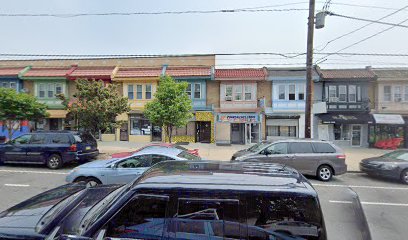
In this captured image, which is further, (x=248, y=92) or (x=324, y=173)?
(x=248, y=92)

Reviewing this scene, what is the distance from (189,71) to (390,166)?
16696 millimetres

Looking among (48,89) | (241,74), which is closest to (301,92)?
(241,74)

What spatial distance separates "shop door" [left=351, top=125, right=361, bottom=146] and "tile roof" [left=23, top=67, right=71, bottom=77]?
26.8m

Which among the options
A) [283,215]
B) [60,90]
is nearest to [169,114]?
[283,215]

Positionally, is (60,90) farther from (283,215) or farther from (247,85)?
(283,215)

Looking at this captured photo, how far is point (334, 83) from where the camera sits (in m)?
22.3

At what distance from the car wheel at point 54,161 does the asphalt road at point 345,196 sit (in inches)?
12.4

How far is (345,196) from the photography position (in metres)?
2.86

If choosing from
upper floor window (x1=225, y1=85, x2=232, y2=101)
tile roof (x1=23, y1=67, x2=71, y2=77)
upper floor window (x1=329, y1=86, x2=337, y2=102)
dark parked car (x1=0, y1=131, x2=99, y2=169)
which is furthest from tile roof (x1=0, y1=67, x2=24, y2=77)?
upper floor window (x1=329, y1=86, x2=337, y2=102)

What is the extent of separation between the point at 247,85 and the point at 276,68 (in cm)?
349

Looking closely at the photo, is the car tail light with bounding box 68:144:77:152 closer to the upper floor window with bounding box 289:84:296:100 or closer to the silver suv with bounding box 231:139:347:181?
the silver suv with bounding box 231:139:347:181

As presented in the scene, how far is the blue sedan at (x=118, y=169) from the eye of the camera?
7000 millimetres

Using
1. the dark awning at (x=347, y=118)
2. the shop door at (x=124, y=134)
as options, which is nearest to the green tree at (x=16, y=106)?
the shop door at (x=124, y=134)

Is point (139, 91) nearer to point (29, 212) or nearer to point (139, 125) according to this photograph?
point (139, 125)
